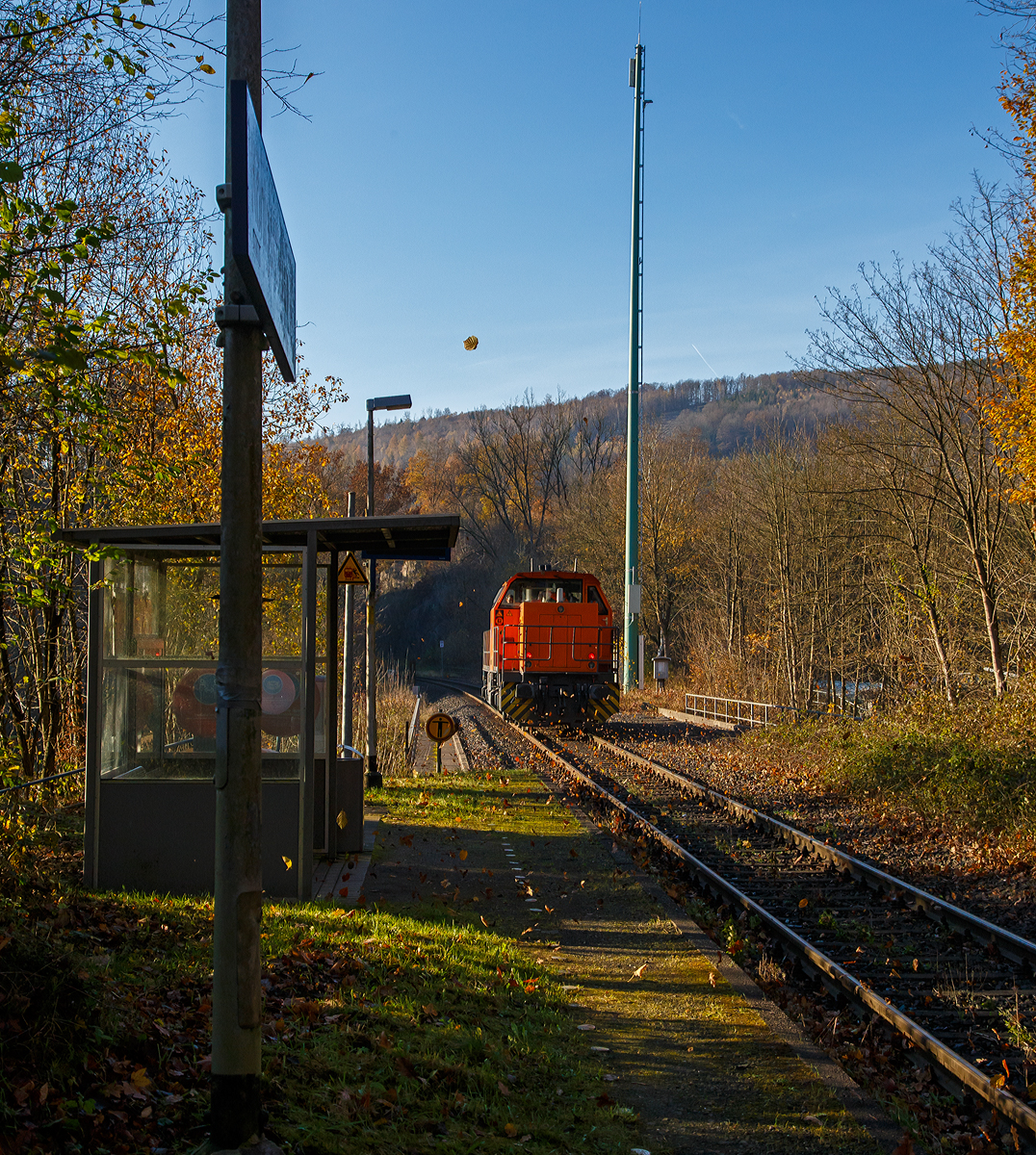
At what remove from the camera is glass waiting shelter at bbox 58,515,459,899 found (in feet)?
26.7

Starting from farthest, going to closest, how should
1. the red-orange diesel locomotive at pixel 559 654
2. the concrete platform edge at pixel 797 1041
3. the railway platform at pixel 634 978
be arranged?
1. the red-orange diesel locomotive at pixel 559 654
2. the railway platform at pixel 634 978
3. the concrete platform edge at pixel 797 1041

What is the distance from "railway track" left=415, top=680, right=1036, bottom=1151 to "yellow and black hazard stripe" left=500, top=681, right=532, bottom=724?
9.82m

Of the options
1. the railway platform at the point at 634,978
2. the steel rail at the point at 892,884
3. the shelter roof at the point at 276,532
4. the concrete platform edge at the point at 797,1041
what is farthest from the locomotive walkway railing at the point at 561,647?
the concrete platform edge at the point at 797,1041

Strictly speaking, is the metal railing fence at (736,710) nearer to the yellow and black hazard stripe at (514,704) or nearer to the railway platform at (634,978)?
the yellow and black hazard stripe at (514,704)

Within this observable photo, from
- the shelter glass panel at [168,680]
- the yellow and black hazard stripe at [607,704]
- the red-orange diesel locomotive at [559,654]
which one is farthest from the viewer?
the red-orange diesel locomotive at [559,654]

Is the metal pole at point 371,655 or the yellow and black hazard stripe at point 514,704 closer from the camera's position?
the metal pole at point 371,655

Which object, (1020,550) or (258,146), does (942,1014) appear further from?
(1020,550)

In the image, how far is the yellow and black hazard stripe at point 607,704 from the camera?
23375 millimetres

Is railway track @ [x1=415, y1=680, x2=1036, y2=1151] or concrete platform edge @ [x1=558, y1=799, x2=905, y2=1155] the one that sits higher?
concrete platform edge @ [x1=558, y1=799, x2=905, y2=1155]

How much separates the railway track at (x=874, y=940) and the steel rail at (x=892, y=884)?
13mm

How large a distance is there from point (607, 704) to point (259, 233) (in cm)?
2061

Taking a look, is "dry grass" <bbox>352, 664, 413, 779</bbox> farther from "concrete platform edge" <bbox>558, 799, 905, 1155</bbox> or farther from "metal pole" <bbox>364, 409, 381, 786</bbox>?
"concrete platform edge" <bbox>558, 799, 905, 1155</bbox>

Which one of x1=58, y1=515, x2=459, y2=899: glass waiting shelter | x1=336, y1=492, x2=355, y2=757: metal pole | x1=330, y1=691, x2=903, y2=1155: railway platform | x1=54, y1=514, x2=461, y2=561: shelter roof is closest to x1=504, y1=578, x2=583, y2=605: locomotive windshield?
x1=336, y1=492, x2=355, y2=757: metal pole

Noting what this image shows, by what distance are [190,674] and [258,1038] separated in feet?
16.9
